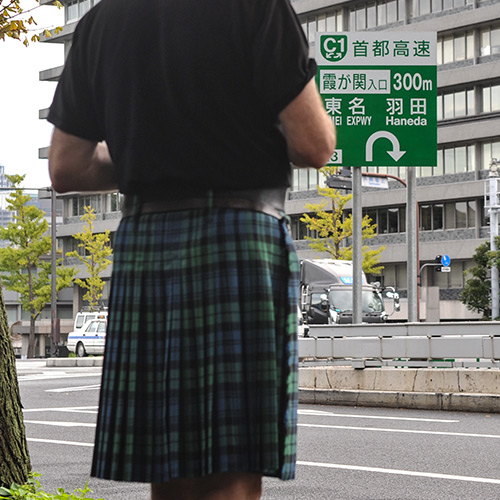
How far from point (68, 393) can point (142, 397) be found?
16.2m

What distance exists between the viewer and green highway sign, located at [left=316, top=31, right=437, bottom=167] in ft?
49.4

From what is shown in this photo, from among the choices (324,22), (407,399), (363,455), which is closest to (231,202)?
(363,455)

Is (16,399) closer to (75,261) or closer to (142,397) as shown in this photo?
(142,397)

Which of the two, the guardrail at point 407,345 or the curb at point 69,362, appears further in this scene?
the curb at point 69,362

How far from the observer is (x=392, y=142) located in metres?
15.1

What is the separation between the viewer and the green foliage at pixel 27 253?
54.4 m

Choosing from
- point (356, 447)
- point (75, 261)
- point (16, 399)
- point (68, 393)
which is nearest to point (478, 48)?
point (75, 261)

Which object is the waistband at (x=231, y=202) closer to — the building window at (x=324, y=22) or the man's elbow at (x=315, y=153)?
the man's elbow at (x=315, y=153)

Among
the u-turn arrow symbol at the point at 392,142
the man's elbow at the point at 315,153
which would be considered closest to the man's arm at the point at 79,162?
the man's elbow at the point at 315,153

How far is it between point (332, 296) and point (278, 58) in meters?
30.3

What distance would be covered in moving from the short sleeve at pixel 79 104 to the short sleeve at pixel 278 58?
1.37 feet

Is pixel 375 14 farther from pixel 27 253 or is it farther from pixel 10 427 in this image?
pixel 10 427

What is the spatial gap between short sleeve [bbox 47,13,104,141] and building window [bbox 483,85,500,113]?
5053cm

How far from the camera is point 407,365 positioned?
13320mm
